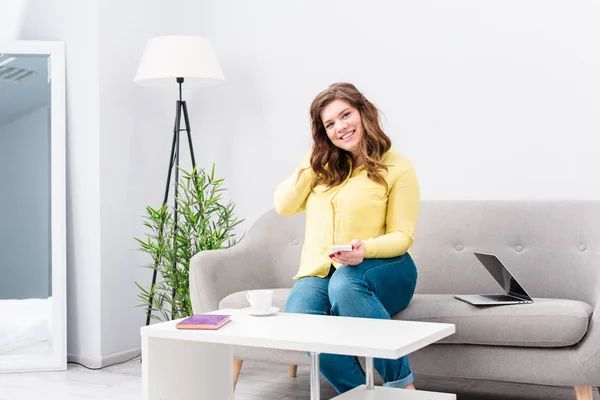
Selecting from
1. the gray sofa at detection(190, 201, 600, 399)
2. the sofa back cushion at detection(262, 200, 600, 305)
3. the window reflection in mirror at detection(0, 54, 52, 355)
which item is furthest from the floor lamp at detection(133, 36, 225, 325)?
the sofa back cushion at detection(262, 200, 600, 305)

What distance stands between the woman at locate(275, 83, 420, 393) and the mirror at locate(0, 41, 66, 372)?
4.61 feet

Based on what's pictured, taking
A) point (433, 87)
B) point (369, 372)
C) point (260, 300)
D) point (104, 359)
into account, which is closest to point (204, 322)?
point (260, 300)

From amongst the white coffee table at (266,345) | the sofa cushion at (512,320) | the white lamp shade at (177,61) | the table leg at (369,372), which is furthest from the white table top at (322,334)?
the white lamp shade at (177,61)

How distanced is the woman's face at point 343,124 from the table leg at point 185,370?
2.53 ft

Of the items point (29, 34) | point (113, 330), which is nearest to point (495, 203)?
point (113, 330)

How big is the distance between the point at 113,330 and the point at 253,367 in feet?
2.29

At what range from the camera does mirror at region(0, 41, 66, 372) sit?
3477mm

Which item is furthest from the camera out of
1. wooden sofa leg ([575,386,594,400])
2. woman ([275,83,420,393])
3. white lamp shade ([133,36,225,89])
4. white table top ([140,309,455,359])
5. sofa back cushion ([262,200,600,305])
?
white lamp shade ([133,36,225,89])

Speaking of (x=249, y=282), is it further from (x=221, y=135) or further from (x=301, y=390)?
(x=221, y=135)

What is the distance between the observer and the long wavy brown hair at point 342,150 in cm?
249

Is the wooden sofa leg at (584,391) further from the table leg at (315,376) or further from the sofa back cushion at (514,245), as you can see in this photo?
the table leg at (315,376)

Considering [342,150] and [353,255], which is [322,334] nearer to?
[353,255]

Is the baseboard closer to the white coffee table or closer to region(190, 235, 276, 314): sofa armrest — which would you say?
region(190, 235, 276, 314): sofa armrest

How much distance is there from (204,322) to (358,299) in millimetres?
509
